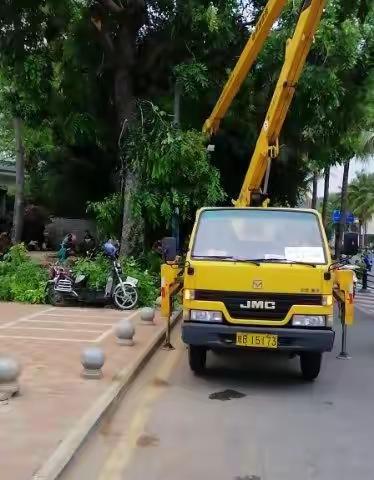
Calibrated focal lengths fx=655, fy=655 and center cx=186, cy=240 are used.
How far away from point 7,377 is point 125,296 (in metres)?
8.03

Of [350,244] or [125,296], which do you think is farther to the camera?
[125,296]

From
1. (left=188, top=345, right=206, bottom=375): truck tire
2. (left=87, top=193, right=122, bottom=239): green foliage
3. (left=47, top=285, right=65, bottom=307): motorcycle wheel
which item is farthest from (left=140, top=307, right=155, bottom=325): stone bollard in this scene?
(left=87, top=193, right=122, bottom=239): green foliage

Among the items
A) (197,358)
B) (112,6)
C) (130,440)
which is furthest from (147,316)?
(112,6)

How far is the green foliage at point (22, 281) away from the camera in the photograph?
48.2 ft

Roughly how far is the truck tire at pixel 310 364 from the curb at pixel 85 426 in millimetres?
2083

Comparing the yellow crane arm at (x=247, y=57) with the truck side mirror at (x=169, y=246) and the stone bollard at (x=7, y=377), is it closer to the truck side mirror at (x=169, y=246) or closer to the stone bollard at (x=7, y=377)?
the truck side mirror at (x=169, y=246)

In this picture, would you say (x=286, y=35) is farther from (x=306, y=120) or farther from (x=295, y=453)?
(x=295, y=453)

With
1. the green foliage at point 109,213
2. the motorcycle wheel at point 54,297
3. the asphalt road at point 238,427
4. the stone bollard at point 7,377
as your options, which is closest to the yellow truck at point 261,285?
the asphalt road at point 238,427

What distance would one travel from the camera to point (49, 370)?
7.72 m

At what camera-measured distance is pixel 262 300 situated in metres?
7.49

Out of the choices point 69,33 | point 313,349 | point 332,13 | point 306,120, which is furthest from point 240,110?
point 313,349

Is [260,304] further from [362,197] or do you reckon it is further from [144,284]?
[362,197]

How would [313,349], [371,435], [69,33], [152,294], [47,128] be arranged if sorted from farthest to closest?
[47,128] → [69,33] → [152,294] → [313,349] → [371,435]

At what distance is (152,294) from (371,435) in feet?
30.6
